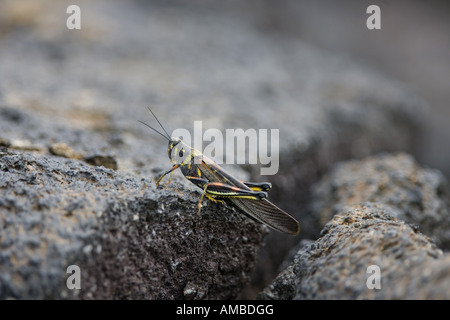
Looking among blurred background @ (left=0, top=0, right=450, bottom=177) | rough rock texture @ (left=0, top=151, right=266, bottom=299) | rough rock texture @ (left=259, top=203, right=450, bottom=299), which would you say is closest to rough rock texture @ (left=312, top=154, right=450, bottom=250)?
rough rock texture @ (left=259, top=203, right=450, bottom=299)

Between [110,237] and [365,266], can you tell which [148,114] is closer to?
[110,237]

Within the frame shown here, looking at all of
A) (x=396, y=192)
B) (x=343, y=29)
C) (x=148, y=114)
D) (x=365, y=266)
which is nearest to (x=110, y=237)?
(x=365, y=266)

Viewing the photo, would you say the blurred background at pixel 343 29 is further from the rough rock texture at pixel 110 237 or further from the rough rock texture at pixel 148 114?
the rough rock texture at pixel 110 237

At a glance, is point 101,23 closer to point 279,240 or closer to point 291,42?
point 291,42

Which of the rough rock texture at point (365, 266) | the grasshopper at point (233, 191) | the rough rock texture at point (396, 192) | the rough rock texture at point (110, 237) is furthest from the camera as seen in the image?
the rough rock texture at point (396, 192)

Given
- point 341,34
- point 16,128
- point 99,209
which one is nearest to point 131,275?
point 99,209

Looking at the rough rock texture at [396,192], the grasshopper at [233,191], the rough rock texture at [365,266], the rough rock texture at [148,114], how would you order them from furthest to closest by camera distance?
the rough rock texture at [396,192] → the grasshopper at [233,191] → the rough rock texture at [148,114] → the rough rock texture at [365,266]

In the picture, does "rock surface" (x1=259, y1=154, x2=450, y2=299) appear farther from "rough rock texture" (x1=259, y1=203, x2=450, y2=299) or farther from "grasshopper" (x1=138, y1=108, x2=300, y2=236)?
"grasshopper" (x1=138, y1=108, x2=300, y2=236)

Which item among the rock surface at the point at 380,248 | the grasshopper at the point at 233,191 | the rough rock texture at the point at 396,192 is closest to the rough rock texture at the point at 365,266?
the rock surface at the point at 380,248
